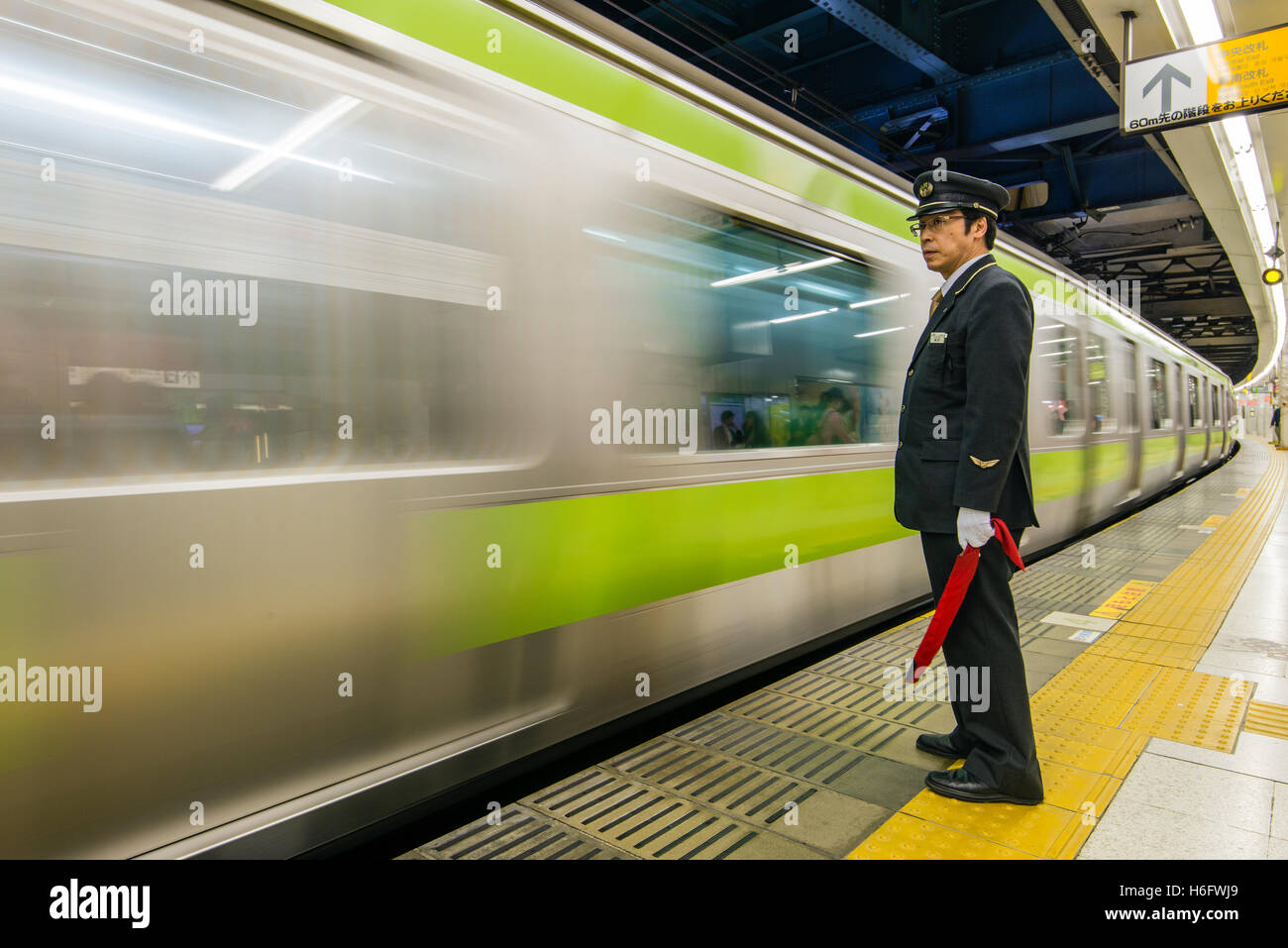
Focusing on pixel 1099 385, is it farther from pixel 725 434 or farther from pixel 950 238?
pixel 950 238

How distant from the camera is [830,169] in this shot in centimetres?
→ 396

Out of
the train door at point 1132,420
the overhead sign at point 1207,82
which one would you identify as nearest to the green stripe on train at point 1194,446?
the train door at point 1132,420

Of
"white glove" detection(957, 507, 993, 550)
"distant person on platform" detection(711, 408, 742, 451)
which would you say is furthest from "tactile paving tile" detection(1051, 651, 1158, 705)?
"distant person on platform" detection(711, 408, 742, 451)

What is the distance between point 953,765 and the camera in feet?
8.90

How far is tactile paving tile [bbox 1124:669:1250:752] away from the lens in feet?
9.58

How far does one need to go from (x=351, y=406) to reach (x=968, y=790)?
7.24 feet

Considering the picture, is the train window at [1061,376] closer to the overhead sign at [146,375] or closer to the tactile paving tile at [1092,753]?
the tactile paving tile at [1092,753]

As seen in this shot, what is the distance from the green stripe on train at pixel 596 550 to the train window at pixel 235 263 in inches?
11.4

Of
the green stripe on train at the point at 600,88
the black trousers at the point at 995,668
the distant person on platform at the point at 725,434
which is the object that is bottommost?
the black trousers at the point at 995,668

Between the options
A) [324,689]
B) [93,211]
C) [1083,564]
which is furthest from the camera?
[1083,564]

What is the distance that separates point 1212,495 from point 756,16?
10.6 m

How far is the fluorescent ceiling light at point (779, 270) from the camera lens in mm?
3326
